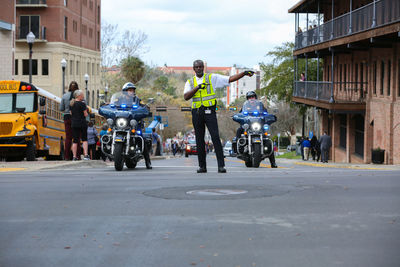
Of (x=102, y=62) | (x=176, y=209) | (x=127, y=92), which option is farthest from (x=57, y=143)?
(x=102, y=62)

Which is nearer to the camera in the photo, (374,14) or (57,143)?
(57,143)

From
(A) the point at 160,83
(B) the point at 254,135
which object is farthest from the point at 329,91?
(A) the point at 160,83

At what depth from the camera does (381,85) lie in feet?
120

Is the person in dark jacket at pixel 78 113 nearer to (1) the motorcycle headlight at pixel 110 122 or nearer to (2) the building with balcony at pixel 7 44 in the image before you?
(1) the motorcycle headlight at pixel 110 122

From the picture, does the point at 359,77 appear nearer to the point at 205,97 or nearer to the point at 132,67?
the point at 205,97

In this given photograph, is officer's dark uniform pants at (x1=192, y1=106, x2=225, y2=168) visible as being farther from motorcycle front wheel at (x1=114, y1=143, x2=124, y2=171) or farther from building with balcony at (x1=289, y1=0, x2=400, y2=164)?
building with balcony at (x1=289, y1=0, x2=400, y2=164)

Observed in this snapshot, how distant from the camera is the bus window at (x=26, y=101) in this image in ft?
81.5

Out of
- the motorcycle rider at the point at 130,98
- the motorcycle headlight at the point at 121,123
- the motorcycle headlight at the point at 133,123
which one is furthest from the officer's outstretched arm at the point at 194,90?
the motorcycle rider at the point at 130,98

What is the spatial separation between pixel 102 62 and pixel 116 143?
7375cm

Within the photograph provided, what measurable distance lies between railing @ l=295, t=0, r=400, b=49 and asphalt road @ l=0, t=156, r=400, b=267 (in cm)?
2137

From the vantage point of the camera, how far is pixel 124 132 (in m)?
15.4

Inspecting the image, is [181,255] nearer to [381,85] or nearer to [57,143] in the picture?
[57,143]

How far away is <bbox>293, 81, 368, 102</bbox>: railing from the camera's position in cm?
4037

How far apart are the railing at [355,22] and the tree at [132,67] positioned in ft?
143
